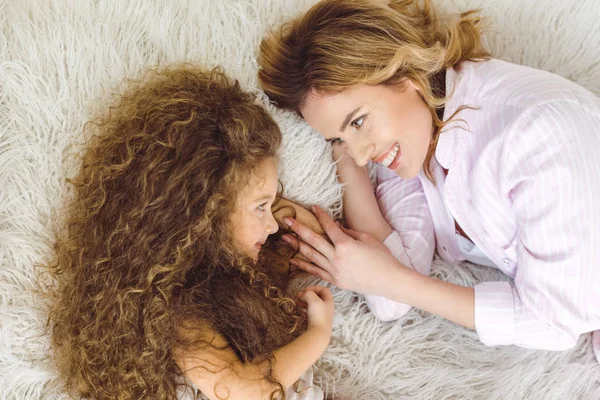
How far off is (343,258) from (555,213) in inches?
17.3

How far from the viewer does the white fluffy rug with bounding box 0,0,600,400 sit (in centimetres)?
113

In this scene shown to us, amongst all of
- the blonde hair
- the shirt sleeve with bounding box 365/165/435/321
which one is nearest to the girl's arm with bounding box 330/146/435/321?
the shirt sleeve with bounding box 365/165/435/321

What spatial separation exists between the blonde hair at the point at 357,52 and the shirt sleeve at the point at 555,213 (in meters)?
0.18

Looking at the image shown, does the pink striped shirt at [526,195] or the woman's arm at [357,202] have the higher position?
the pink striped shirt at [526,195]

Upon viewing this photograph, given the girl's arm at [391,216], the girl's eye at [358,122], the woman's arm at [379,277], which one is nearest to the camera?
the girl's eye at [358,122]

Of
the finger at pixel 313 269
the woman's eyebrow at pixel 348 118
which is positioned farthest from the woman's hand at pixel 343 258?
the woman's eyebrow at pixel 348 118

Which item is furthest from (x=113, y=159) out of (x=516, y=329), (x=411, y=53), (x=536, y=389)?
(x=536, y=389)

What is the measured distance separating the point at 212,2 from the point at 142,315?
2.30ft

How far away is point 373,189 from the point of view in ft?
4.84

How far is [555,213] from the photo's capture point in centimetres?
105

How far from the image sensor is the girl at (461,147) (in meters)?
1.05

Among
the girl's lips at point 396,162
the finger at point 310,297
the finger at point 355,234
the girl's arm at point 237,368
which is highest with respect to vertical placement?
the girl's lips at point 396,162

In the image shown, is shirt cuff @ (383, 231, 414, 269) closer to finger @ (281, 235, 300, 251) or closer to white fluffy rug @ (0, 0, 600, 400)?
white fluffy rug @ (0, 0, 600, 400)

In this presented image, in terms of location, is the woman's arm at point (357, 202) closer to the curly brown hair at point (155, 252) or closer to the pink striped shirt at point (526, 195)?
the pink striped shirt at point (526, 195)
